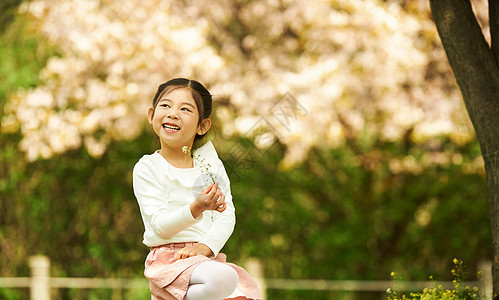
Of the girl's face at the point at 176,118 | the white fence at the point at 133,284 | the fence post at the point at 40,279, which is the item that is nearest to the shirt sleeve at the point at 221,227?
the girl's face at the point at 176,118

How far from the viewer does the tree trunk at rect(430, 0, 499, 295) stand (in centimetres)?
350

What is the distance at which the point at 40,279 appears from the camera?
7445mm

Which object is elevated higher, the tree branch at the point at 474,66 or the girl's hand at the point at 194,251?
the tree branch at the point at 474,66

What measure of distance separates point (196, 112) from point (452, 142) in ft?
18.6

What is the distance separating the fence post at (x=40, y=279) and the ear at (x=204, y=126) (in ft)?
16.5

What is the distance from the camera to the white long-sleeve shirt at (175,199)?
8.93 ft

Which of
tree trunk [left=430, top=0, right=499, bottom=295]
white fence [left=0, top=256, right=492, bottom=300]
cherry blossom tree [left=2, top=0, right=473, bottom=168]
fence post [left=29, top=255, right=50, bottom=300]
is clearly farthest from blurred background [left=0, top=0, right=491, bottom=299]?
tree trunk [left=430, top=0, right=499, bottom=295]

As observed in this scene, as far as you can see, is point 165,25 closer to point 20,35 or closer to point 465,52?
point 20,35

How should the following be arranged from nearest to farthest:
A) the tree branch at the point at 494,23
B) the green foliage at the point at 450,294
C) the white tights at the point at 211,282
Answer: the white tights at the point at 211,282 → the green foliage at the point at 450,294 → the tree branch at the point at 494,23

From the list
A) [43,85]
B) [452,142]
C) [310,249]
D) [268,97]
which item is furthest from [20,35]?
[452,142]

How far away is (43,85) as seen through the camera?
7.93 m

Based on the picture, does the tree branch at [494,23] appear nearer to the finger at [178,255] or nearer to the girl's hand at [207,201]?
the girl's hand at [207,201]

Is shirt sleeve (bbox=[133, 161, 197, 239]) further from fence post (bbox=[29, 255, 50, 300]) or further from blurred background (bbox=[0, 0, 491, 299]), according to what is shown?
fence post (bbox=[29, 255, 50, 300])

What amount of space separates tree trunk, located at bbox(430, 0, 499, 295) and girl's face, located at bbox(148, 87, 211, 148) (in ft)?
4.84
